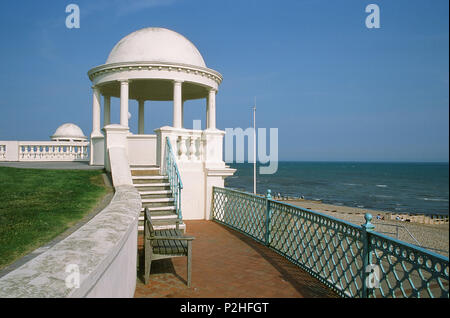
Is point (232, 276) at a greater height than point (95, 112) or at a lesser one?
lesser

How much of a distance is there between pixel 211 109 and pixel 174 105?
201 cm

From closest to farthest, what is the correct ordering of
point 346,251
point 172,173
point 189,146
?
1. point 346,251
2. point 172,173
3. point 189,146

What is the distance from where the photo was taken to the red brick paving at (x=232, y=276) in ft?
16.2

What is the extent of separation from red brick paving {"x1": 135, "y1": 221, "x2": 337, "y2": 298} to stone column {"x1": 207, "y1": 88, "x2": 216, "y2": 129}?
722cm

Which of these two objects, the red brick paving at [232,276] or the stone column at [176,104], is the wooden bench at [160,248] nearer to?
the red brick paving at [232,276]

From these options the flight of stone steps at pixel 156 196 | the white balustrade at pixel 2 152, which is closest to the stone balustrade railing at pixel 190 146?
the flight of stone steps at pixel 156 196

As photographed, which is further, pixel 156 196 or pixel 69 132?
pixel 69 132

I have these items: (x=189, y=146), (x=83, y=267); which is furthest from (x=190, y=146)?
(x=83, y=267)

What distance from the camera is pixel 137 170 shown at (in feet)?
34.3

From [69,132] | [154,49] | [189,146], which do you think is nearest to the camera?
[189,146]

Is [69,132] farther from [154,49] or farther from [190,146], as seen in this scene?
[190,146]

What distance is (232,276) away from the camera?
5.63 meters
